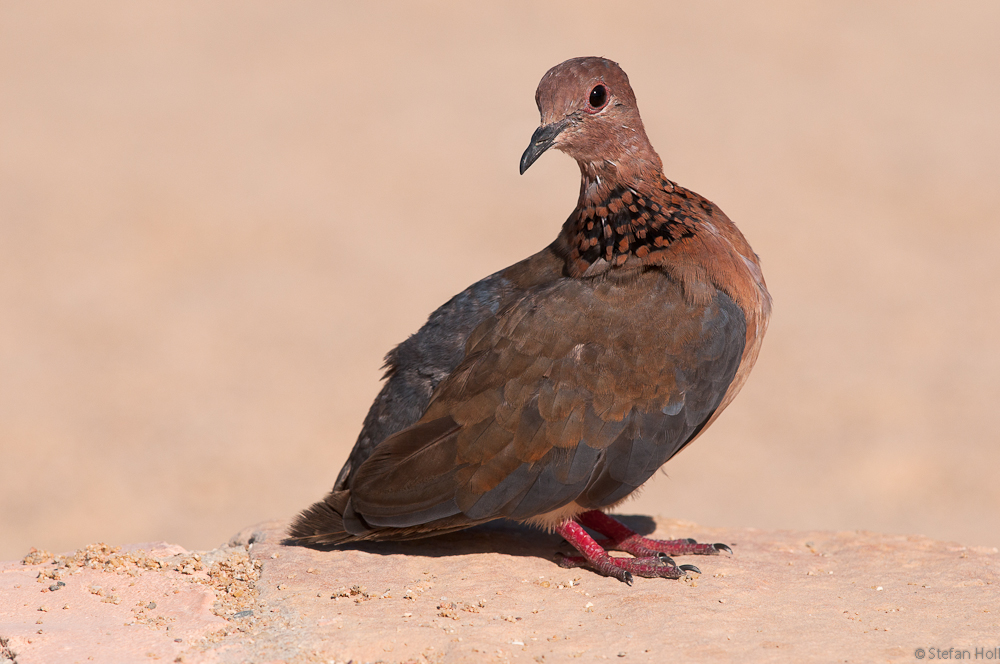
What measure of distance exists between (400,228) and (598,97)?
1254cm

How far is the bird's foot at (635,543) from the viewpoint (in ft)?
21.1

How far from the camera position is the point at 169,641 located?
4.98 m

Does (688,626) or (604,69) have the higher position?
(604,69)

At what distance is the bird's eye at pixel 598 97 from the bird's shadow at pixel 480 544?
7.87 ft

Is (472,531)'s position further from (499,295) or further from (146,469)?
(146,469)

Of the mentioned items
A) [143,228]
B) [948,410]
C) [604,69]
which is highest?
[143,228]

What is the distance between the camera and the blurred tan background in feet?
44.8

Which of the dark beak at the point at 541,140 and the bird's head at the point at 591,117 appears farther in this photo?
the bird's head at the point at 591,117

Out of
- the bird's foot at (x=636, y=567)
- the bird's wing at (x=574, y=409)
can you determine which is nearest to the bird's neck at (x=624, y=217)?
the bird's wing at (x=574, y=409)

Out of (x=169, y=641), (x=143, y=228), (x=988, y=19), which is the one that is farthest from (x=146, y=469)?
(x=988, y=19)

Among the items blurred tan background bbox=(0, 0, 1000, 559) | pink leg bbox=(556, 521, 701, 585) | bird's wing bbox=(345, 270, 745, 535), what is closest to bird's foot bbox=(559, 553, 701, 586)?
pink leg bbox=(556, 521, 701, 585)

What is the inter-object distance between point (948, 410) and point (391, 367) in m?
9.92

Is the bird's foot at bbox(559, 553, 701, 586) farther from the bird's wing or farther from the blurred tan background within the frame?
the blurred tan background

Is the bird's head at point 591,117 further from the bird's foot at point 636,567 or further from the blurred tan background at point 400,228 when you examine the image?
the blurred tan background at point 400,228
